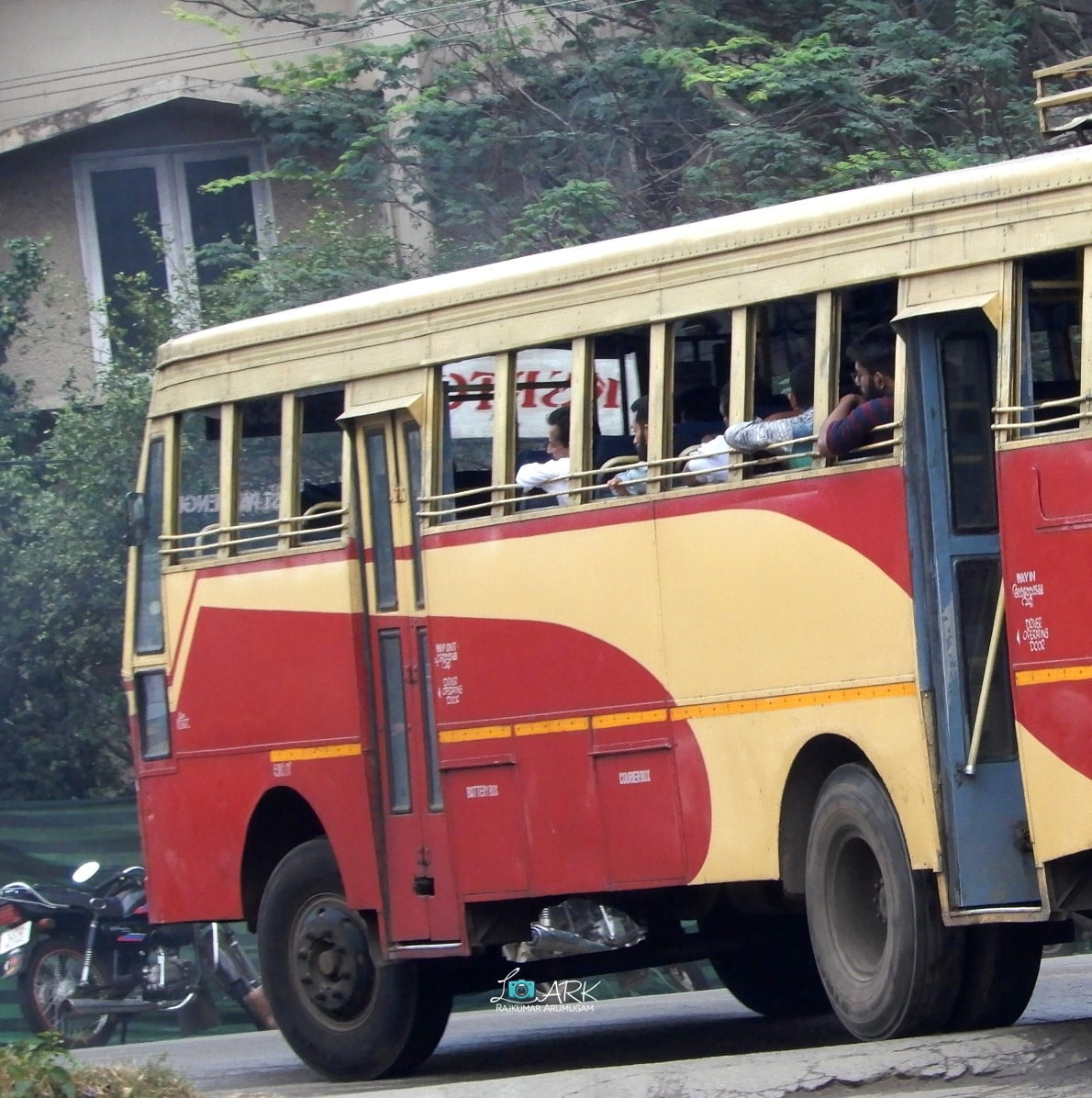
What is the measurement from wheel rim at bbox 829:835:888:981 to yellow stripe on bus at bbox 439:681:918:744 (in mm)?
581

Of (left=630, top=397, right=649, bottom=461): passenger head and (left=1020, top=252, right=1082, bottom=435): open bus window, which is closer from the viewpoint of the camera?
(left=1020, top=252, right=1082, bottom=435): open bus window

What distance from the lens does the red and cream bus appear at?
804cm

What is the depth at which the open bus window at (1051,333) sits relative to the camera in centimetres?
788

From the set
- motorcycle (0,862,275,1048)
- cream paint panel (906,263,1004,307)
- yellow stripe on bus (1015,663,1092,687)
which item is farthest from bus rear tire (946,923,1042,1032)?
motorcycle (0,862,275,1048)

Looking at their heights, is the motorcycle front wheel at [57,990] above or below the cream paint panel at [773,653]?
below

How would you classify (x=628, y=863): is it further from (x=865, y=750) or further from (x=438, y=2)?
(x=438, y=2)

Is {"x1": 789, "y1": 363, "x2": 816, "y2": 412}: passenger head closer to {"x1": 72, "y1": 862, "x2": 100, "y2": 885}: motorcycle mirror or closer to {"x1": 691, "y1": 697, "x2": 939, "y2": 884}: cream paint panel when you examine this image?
{"x1": 691, "y1": 697, "x2": 939, "y2": 884}: cream paint panel

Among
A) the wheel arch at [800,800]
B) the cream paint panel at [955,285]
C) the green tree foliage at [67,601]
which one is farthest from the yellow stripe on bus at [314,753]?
the green tree foliage at [67,601]

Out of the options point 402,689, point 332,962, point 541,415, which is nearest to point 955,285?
point 541,415

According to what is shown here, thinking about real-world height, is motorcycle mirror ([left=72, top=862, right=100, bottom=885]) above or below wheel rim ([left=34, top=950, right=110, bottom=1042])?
above

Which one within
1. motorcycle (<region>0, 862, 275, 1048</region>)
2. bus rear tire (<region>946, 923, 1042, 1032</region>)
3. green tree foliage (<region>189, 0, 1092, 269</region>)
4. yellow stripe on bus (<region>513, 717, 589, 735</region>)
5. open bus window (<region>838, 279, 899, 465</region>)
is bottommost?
motorcycle (<region>0, 862, 275, 1048</region>)
